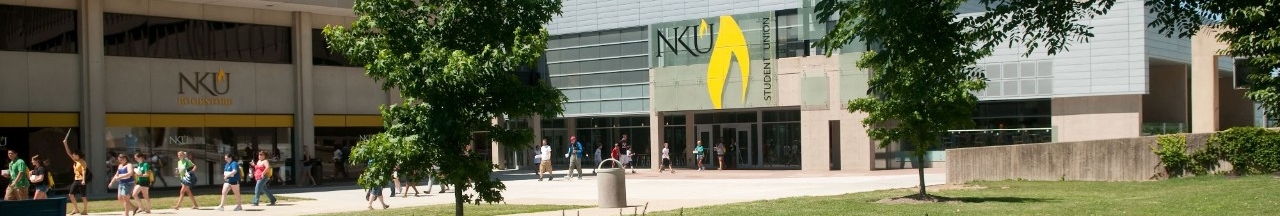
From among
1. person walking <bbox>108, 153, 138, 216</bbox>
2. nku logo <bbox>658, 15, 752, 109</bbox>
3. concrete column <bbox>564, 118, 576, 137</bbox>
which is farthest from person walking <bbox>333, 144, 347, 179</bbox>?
concrete column <bbox>564, 118, 576, 137</bbox>

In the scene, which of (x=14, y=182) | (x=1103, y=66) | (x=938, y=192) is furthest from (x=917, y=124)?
(x=1103, y=66)

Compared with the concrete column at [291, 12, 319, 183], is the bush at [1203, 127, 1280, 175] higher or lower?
lower

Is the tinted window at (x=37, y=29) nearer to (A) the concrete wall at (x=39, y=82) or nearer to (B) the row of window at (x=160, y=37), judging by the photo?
(B) the row of window at (x=160, y=37)

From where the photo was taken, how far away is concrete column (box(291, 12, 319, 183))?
3712cm

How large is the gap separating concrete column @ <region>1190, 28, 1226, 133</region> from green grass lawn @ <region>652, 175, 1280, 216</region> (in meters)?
19.7

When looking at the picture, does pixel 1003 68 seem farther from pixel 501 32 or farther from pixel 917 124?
pixel 501 32

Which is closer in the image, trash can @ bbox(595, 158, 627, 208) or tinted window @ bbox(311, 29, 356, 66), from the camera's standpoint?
trash can @ bbox(595, 158, 627, 208)

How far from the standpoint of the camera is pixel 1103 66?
44.9 m

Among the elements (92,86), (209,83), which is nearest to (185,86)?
(209,83)

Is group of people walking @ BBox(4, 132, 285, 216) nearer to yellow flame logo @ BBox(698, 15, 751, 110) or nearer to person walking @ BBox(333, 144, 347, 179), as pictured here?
person walking @ BBox(333, 144, 347, 179)

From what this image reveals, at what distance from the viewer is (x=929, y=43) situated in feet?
60.5

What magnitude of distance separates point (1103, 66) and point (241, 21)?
27.1m

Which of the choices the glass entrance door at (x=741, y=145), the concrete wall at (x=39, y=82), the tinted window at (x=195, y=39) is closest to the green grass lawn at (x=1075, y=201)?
the concrete wall at (x=39, y=82)

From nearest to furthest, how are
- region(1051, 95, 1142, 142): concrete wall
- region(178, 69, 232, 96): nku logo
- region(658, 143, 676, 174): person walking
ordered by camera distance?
region(178, 69, 232, 96): nku logo < region(1051, 95, 1142, 142): concrete wall < region(658, 143, 676, 174): person walking
